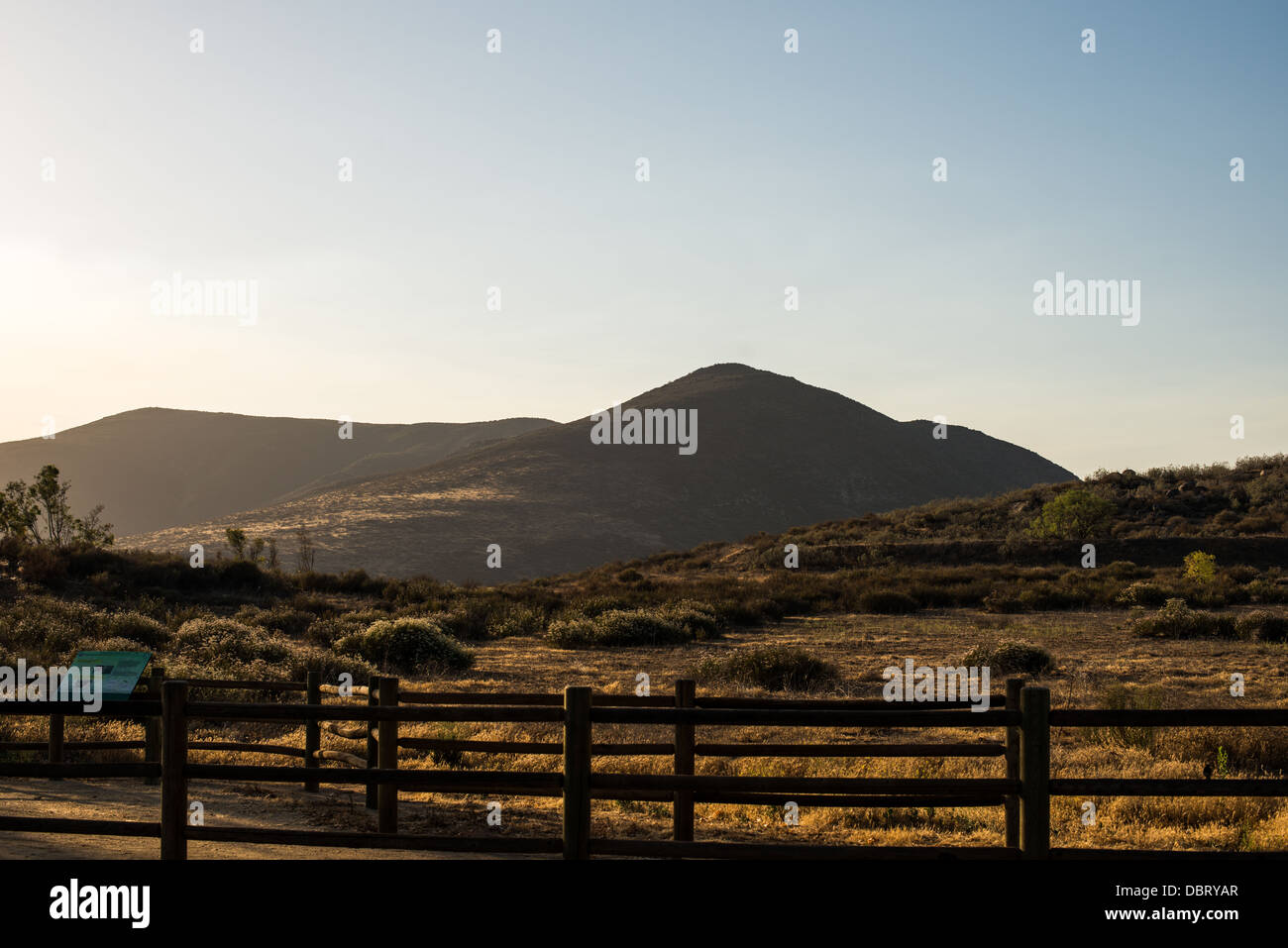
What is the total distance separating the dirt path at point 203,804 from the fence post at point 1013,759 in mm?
4382

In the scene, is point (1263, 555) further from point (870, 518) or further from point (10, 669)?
point (10, 669)

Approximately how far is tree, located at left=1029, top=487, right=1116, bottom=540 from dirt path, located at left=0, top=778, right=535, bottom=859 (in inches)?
2072

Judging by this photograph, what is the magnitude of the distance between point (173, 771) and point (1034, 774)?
18.0ft

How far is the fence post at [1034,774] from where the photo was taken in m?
6.29

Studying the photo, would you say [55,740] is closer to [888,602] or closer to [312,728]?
[312,728]

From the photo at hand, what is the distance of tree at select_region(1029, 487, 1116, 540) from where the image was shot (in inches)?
2261

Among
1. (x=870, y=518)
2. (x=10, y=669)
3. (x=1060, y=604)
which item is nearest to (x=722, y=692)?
(x=10, y=669)

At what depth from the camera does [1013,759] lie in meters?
7.17

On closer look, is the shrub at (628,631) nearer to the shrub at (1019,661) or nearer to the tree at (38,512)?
the shrub at (1019,661)

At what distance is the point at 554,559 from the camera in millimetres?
91312

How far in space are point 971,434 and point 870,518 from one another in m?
102

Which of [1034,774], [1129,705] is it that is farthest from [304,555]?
[1034,774]

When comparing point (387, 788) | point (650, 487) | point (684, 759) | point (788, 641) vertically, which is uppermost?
point (650, 487)

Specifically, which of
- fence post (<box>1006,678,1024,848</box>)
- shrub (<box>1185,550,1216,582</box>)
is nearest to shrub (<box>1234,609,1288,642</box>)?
shrub (<box>1185,550,1216,582</box>)
